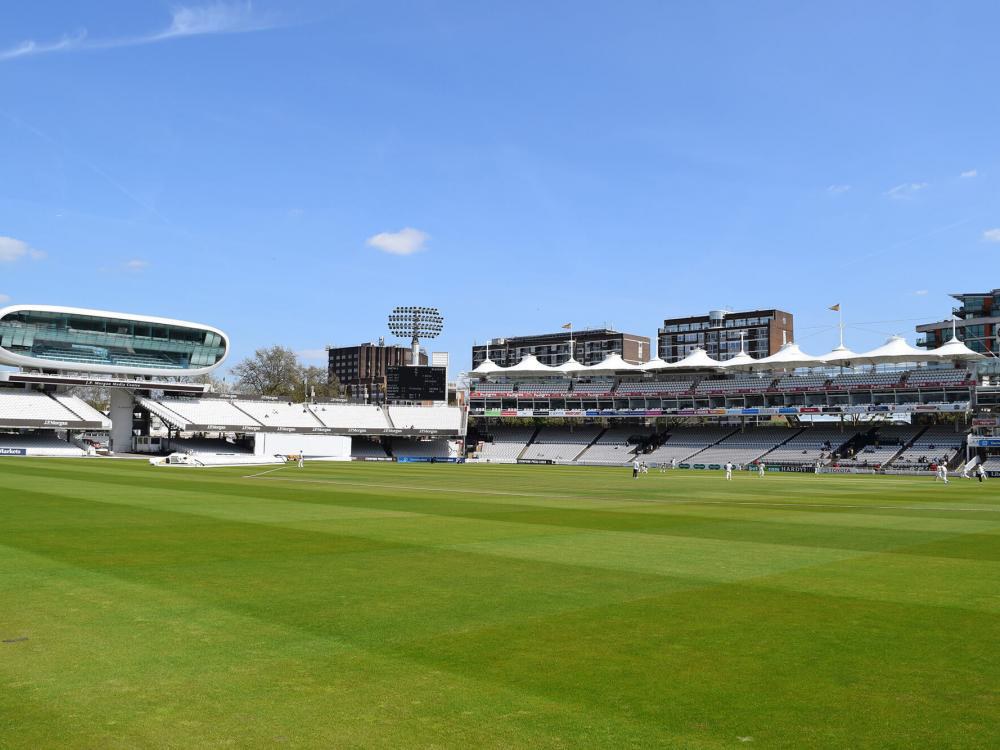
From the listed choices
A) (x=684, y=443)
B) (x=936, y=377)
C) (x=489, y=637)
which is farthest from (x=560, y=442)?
(x=489, y=637)

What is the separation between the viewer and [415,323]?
140m

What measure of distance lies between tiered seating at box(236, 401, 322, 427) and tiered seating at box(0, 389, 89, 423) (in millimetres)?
19243

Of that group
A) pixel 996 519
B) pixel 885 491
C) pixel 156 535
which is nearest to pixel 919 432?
pixel 885 491

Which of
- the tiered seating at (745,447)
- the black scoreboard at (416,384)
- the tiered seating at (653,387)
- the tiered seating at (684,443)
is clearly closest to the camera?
the tiered seating at (745,447)

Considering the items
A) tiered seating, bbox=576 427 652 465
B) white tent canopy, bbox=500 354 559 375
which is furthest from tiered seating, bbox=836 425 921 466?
white tent canopy, bbox=500 354 559 375

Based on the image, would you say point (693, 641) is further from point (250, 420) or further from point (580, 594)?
point (250, 420)

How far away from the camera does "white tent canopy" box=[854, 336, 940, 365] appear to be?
8500cm

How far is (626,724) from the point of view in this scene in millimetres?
6637

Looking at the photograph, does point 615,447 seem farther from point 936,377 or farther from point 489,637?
point 489,637

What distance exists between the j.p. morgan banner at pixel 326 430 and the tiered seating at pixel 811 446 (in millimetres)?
42370

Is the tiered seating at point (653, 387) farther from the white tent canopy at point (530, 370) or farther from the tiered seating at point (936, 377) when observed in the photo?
the tiered seating at point (936, 377)

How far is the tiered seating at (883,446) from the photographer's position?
76.5 meters

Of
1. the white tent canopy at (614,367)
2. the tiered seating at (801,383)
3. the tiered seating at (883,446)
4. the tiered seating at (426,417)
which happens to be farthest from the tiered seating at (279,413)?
the tiered seating at (883,446)

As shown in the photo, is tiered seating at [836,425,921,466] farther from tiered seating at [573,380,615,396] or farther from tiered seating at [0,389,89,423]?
tiered seating at [0,389,89,423]
